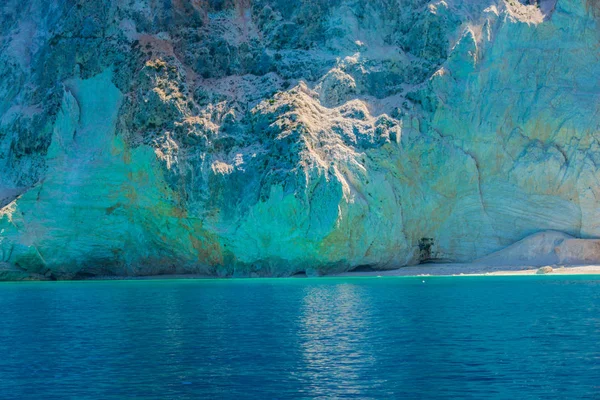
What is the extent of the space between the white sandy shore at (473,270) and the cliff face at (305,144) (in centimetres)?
122

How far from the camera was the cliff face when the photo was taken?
180ft

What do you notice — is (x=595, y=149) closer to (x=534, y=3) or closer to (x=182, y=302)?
(x=534, y=3)

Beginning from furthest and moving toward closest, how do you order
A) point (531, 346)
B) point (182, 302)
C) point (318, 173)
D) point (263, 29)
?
point (263, 29) → point (318, 173) → point (182, 302) → point (531, 346)

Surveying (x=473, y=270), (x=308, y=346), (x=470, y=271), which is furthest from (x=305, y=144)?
(x=308, y=346)

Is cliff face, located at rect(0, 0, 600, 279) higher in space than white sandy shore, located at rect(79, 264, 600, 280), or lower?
higher

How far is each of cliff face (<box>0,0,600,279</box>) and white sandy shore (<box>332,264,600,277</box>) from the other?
48.0 inches

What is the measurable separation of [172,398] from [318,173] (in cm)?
3810

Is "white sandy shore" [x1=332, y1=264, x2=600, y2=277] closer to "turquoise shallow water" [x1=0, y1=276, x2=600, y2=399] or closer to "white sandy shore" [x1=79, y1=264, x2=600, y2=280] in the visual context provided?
"white sandy shore" [x1=79, y1=264, x2=600, y2=280]

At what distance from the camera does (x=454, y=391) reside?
1627 centimetres

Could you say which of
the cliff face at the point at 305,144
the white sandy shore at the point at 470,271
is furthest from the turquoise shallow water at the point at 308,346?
the cliff face at the point at 305,144

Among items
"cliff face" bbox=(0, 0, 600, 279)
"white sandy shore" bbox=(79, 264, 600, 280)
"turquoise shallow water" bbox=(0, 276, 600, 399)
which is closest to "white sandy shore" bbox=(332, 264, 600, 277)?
"white sandy shore" bbox=(79, 264, 600, 280)

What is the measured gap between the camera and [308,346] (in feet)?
73.0

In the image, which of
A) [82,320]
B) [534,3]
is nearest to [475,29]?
[534,3]

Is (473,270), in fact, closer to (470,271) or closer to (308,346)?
(470,271)
